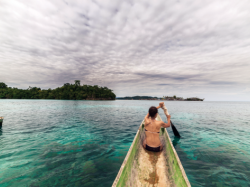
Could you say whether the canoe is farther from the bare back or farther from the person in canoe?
the bare back

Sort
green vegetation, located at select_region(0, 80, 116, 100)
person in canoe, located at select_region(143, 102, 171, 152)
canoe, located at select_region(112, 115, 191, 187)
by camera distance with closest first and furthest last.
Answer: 1. canoe, located at select_region(112, 115, 191, 187)
2. person in canoe, located at select_region(143, 102, 171, 152)
3. green vegetation, located at select_region(0, 80, 116, 100)

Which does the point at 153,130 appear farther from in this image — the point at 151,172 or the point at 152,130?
the point at 151,172

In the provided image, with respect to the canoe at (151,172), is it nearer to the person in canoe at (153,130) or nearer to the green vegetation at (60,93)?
the person in canoe at (153,130)

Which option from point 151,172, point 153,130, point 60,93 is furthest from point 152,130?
point 60,93

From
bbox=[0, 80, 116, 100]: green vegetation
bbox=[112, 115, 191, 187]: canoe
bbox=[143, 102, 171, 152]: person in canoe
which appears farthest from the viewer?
bbox=[0, 80, 116, 100]: green vegetation

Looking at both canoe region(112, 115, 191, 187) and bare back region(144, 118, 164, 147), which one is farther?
bare back region(144, 118, 164, 147)

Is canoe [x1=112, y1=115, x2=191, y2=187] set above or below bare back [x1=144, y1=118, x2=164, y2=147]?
below

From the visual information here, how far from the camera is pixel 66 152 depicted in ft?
24.0

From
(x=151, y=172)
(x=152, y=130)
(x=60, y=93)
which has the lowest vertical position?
(x=151, y=172)

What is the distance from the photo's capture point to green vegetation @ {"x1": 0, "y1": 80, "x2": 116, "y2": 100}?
134 m

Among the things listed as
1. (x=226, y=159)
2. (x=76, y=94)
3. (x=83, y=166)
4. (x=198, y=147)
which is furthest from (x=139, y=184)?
(x=76, y=94)

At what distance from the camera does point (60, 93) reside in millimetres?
142375

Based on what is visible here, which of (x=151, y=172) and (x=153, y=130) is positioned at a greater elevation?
(x=153, y=130)

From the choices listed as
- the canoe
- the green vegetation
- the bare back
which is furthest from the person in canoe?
the green vegetation
